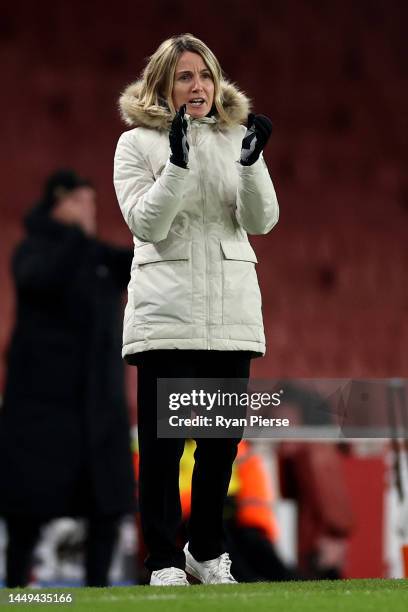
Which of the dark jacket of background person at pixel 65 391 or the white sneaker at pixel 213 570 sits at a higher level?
the dark jacket of background person at pixel 65 391

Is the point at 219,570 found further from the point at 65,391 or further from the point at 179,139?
the point at 65,391

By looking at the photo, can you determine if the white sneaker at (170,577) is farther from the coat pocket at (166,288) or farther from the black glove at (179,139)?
the black glove at (179,139)

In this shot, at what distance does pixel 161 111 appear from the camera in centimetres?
254

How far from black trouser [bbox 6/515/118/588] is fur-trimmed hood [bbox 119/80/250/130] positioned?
1.52 meters

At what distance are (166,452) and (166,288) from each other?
331 mm

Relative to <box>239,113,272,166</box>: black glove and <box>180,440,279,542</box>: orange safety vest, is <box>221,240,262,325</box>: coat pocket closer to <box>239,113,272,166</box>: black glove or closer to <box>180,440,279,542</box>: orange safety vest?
<box>239,113,272,166</box>: black glove

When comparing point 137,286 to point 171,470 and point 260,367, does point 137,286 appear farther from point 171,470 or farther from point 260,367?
point 260,367

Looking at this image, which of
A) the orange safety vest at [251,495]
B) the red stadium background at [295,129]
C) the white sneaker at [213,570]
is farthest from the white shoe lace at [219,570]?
the red stadium background at [295,129]

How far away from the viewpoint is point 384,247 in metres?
7.85

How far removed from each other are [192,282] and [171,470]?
1.26ft

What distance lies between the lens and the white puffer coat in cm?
243

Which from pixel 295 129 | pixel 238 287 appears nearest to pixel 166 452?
pixel 238 287

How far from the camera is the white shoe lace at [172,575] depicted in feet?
8.11

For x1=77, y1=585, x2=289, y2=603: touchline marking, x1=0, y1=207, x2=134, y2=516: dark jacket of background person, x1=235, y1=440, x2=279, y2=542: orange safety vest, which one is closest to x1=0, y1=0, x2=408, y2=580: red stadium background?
x1=235, y1=440, x2=279, y2=542: orange safety vest
